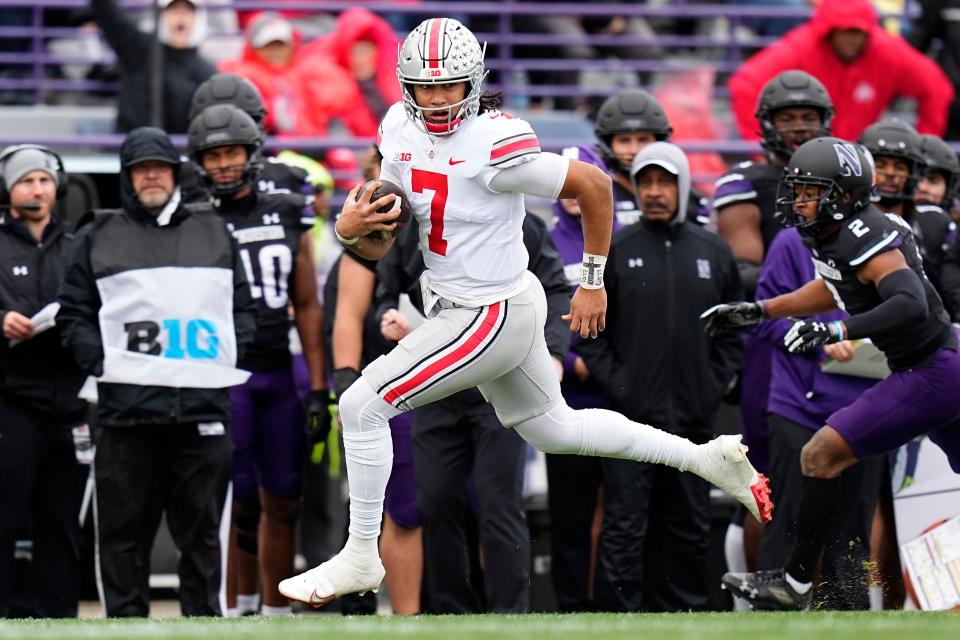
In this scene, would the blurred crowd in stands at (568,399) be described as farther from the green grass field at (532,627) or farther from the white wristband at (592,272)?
the white wristband at (592,272)

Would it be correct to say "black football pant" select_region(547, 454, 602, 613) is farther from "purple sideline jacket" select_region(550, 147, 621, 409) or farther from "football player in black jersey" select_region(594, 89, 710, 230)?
"football player in black jersey" select_region(594, 89, 710, 230)

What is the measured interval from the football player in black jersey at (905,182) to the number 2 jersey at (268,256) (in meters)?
2.55

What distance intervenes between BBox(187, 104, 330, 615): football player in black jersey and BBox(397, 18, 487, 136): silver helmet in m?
2.15

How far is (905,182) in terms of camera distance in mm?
7590

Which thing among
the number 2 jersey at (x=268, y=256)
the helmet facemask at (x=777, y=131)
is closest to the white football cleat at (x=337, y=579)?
the number 2 jersey at (x=268, y=256)

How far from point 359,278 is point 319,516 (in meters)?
1.71

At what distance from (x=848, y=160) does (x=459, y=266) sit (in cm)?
171

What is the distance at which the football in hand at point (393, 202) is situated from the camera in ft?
18.3

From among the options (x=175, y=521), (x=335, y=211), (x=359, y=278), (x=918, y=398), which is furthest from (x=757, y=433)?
(x=335, y=211)

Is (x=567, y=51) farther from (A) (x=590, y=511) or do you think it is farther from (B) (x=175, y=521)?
(B) (x=175, y=521)

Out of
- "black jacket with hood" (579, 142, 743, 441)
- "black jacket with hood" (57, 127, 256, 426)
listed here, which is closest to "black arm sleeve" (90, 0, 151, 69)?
"black jacket with hood" (57, 127, 256, 426)

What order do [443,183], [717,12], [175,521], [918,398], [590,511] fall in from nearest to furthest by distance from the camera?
[443,183] < [918,398] < [175,521] < [590,511] < [717,12]

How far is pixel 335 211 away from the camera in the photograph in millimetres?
10102

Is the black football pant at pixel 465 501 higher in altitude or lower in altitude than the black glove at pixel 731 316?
lower
